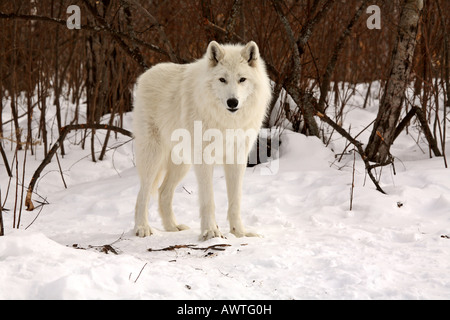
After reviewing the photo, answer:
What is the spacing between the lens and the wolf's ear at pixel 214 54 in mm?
4207

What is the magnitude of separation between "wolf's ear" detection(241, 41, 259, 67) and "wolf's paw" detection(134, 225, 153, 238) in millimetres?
1870

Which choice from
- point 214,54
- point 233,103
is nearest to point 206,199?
point 233,103

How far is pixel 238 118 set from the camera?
429cm

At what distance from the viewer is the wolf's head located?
4.05m

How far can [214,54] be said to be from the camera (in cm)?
426

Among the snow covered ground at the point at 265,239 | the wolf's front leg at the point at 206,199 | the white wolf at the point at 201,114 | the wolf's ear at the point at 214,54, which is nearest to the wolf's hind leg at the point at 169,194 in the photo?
the white wolf at the point at 201,114

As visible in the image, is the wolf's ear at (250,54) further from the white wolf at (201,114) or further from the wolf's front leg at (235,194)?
the wolf's front leg at (235,194)

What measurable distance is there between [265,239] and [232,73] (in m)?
1.48

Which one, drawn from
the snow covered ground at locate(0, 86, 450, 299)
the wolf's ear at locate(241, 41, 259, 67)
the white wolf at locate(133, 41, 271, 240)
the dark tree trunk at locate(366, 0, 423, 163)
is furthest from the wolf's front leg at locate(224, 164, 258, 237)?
the dark tree trunk at locate(366, 0, 423, 163)

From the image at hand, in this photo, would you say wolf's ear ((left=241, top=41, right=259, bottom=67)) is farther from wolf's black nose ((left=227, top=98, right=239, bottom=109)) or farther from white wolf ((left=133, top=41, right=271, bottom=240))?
wolf's black nose ((left=227, top=98, right=239, bottom=109))

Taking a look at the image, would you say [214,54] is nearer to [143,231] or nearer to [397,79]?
[143,231]

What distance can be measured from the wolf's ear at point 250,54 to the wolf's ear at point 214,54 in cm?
20
